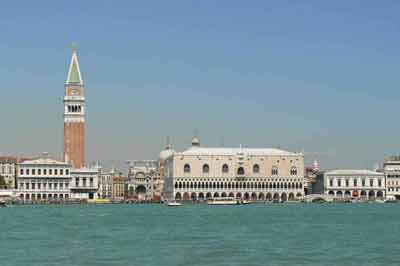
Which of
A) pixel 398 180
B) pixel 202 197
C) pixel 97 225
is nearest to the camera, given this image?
pixel 97 225

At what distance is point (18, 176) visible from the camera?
113 metres

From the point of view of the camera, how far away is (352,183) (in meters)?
127

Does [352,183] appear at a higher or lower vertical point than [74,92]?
lower

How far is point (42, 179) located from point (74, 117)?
10274mm

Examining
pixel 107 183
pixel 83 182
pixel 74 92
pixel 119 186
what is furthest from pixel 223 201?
pixel 119 186

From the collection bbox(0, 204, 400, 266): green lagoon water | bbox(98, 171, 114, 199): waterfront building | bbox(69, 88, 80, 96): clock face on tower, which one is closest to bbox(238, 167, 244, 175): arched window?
bbox(69, 88, 80, 96): clock face on tower

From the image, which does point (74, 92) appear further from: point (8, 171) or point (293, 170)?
point (293, 170)

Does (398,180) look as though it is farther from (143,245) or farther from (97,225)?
(143,245)

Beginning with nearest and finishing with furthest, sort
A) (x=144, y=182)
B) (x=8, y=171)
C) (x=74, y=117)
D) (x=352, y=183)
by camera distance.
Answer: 1. (x=74, y=117)
2. (x=8, y=171)
3. (x=352, y=183)
4. (x=144, y=182)

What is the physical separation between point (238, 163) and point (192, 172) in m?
5.43

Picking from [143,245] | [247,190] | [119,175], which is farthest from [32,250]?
[119,175]

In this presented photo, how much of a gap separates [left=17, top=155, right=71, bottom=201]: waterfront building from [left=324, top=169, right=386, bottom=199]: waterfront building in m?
33.6

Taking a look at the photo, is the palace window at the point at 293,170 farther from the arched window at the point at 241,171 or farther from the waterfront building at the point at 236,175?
the arched window at the point at 241,171

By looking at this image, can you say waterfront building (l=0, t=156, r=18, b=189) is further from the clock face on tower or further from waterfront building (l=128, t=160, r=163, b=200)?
waterfront building (l=128, t=160, r=163, b=200)
